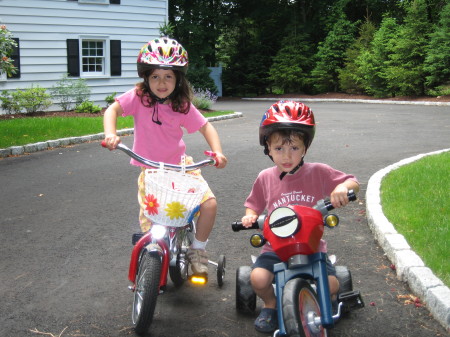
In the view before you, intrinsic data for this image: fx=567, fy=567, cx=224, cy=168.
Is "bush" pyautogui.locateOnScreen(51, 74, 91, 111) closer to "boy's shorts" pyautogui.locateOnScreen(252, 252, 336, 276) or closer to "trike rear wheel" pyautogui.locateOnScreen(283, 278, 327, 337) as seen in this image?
"boy's shorts" pyautogui.locateOnScreen(252, 252, 336, 276)

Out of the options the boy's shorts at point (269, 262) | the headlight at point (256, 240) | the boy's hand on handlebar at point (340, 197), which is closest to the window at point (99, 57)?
the boy's shorts at point (269, 262)

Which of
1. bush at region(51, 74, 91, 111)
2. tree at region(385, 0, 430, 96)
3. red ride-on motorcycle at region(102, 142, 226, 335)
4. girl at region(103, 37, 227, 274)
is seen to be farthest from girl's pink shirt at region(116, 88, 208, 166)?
tree at region(385, 0, 430, 96)

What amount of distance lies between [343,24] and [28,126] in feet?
77.5

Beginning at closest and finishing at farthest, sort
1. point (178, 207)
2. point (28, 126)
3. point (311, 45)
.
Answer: point (178, 207) → point (28, 126) → point (311, 45)

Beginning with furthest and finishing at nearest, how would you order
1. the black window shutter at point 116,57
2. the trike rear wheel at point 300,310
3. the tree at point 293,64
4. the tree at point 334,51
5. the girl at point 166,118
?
the tree at point 293,64 < the tree at point 334,51 < the black window shutter at point 116,57 < the girl at point 166,118 < the trike rear wheel at point 300,310

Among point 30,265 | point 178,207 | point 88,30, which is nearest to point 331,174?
point 178,207

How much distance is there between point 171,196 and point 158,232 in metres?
0.29

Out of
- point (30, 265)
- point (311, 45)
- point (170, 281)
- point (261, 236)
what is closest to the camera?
point (261, 236)

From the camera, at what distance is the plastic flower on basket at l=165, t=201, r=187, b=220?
3.52 m

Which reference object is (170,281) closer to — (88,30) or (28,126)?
(28,126)

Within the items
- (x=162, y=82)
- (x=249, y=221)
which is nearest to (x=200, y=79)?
(x=162, y=82)

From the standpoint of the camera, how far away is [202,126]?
4391mm

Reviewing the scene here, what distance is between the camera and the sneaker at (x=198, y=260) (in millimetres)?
4090

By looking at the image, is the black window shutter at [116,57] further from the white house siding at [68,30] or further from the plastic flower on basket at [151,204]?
the plastic flower on basket at [151,204]
